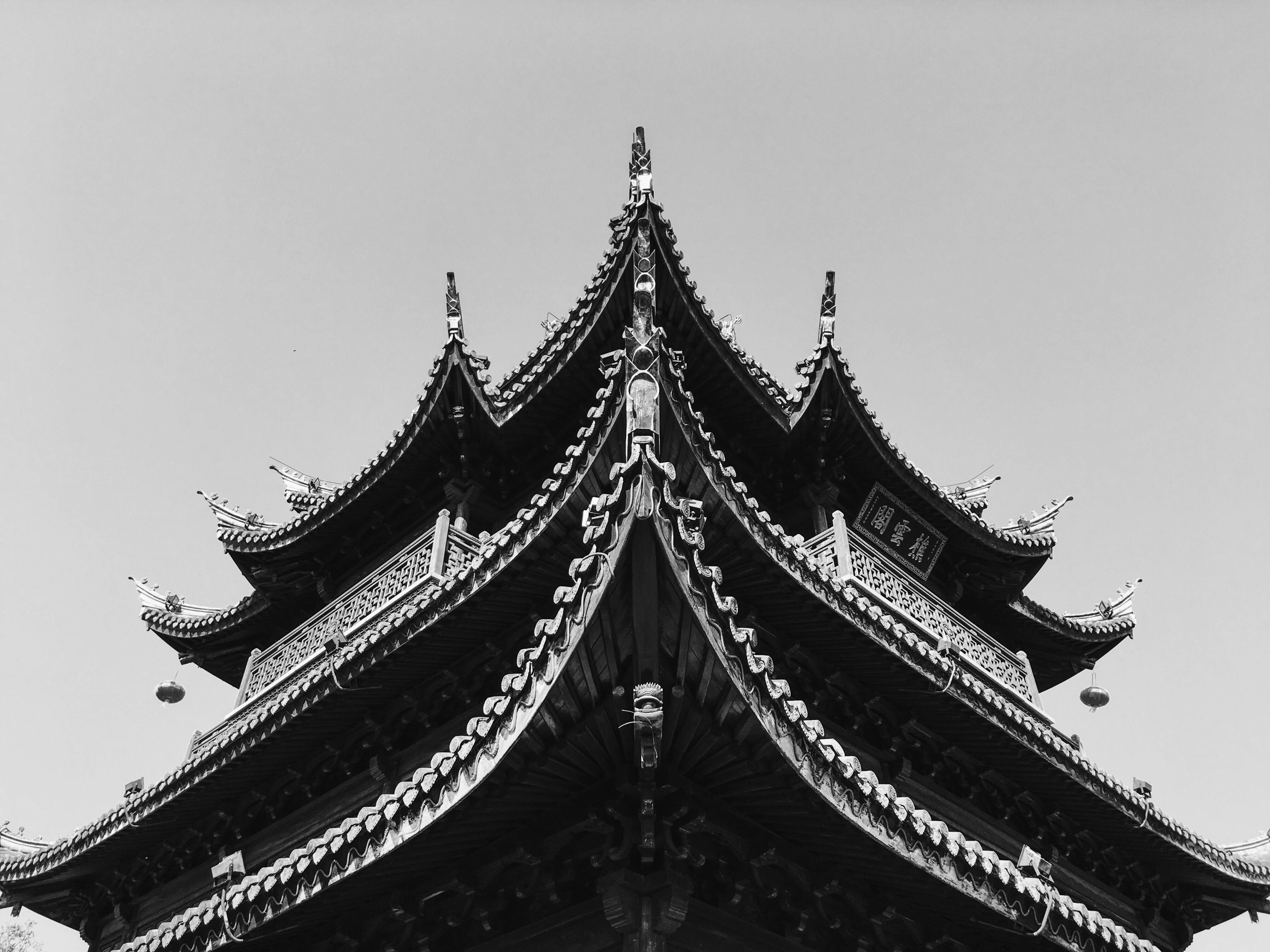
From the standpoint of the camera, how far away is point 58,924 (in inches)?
495

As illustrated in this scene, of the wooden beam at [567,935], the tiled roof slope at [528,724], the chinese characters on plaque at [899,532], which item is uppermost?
the chinese characters on plaque at [899,532]

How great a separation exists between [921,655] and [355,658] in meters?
4.85

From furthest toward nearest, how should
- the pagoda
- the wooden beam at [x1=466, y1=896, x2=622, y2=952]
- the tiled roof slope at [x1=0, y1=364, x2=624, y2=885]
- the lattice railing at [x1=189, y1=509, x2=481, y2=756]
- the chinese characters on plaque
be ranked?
1. the chinese characters on plaque
2. the lattice railing at [x1=189, y1=509, x2=481, y2=756]
3. the tiled roof slope at [x1=0, y1=364, x2=624, y2=885]
4. the wooden beam at [x1=466, y1=896, x2=622, y2=952]
5. the pagoda

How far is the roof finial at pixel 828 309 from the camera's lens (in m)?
12.4

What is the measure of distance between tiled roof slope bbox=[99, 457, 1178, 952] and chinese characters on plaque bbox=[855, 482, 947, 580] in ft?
20.1

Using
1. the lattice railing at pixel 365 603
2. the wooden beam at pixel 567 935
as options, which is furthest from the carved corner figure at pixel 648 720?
the lattice railing at pixel 365 603

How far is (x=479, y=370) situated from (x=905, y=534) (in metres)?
5.36

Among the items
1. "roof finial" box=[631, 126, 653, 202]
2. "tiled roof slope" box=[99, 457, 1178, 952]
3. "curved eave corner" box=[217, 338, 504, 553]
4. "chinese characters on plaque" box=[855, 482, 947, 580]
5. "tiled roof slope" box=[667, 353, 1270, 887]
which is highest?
"roof finial" box=[631, 126, 653, 202]

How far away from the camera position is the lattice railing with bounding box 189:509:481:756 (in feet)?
36.0

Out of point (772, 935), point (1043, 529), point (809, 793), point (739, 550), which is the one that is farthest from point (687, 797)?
point (1043, 529)

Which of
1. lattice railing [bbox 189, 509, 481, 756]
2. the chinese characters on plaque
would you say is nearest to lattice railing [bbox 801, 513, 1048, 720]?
the chinese characters on plaque

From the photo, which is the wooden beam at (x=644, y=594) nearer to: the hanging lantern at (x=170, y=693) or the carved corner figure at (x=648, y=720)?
the carved corner figure at (x=648, y=720)

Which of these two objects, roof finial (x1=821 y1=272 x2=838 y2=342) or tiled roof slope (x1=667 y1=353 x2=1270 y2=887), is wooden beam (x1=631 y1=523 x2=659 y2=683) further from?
roof finial (x1=821 y1=272 x2=838 y2=342)

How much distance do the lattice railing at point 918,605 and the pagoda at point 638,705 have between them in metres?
0.05
